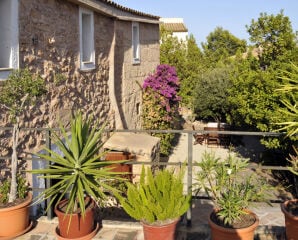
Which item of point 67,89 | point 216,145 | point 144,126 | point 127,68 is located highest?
point 127,68

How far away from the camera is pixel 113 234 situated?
3.92 m

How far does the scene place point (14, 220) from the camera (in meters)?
3.83

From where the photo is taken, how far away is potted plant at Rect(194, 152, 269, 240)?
10.9 ft

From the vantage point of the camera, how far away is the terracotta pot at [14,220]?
12.3 feet

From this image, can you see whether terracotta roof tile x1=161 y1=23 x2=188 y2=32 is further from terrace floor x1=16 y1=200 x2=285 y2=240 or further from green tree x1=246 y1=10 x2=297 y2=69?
terrace floor x1=16 y1=200 x2=285 y2=240

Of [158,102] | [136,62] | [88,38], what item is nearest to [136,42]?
[136,62]

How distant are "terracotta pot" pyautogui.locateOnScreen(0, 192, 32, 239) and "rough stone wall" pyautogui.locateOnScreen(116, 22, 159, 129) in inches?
296

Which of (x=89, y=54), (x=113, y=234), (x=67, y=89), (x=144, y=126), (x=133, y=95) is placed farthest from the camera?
(x=144, y=126)

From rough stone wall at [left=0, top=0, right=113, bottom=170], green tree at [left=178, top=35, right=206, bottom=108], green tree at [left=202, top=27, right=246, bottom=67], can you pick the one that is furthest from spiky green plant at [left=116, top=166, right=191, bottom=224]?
green tree at [left=202, top=27, right=246, bottom=67]

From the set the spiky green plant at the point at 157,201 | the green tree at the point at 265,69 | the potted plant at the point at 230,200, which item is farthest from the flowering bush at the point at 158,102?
the spiky green plant at the point at 157,201

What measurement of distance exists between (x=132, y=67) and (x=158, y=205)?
9.55m

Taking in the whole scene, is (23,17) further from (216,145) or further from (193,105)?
(193,105)

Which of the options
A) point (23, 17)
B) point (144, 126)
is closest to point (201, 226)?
point (23, 17)

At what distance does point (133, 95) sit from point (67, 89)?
218 inches
